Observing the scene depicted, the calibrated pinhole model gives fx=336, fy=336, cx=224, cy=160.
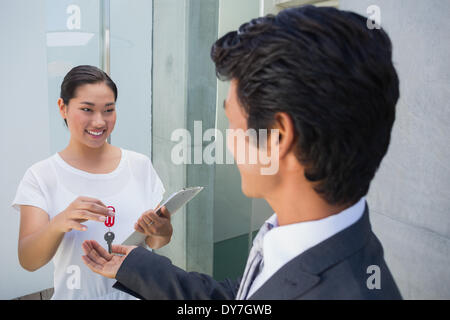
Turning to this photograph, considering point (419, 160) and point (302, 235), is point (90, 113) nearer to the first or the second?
point (302, 235)

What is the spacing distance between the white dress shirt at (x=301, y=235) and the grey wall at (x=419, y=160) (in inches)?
22.2

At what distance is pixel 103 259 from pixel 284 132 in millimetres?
589

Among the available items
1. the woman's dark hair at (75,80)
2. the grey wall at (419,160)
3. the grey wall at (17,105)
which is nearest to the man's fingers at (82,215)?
the woman's dark hair at (75,80)

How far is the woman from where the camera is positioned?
96 centimetres

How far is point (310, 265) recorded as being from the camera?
22.0 inches

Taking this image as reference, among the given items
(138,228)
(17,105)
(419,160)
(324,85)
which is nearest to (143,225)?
(138,228)

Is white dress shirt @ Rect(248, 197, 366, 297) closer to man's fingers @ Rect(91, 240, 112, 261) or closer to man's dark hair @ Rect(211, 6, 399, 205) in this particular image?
man's dark hair @ Rect(211, 6, 399, 205)

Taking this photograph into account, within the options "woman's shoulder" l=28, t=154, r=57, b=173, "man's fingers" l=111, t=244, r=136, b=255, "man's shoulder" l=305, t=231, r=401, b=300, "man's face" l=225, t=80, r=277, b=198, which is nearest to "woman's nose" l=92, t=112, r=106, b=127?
"woman's shoulder" l=28, t=154, r=57, b=173

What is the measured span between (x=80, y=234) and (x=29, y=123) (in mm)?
1298

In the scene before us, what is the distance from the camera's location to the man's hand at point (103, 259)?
0.81 metres

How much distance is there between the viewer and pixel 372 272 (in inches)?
23.0

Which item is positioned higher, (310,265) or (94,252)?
(310,265)

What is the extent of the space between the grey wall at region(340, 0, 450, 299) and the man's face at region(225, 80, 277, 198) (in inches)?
26.9
